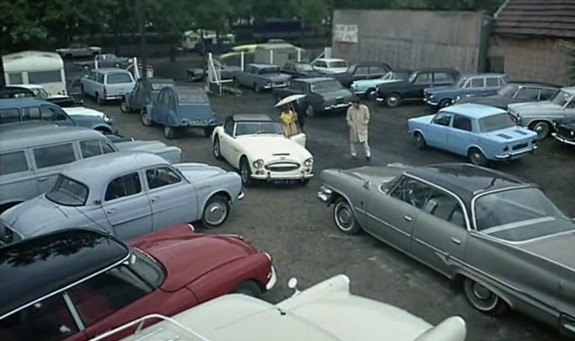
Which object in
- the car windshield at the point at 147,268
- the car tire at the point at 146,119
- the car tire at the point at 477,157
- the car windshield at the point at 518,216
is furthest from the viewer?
the car tire at the point at 146,119

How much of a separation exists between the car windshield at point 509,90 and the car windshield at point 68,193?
14.5 m

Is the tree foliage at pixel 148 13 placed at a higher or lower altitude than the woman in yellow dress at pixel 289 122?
higher

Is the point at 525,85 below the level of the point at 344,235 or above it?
above

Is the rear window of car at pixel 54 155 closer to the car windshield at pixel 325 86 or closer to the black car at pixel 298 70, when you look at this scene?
the car windshield at pixel 325 86

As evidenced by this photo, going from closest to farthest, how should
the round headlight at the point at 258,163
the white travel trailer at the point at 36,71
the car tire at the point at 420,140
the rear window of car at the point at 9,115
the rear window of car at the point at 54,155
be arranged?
the rear window of car at the point at 54,155 → the round headlight at the point at 258,163 → the rear window of car at the point at 9,115 → the car tire at the point at 420,140 → the white travel trailer at the point at 36,71

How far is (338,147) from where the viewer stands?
16.1 meters

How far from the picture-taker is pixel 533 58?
931 inches

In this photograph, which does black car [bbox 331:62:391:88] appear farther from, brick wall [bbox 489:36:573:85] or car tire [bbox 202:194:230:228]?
car tire [bbox 202:194:230:228]

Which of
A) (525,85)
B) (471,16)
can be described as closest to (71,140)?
(525,85)

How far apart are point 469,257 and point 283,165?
225 inches

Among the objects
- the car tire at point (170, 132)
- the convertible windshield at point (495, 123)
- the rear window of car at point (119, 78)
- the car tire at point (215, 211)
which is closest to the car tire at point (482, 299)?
the car tire at point (215, 211)

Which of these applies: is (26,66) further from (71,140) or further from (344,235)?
(344,235)

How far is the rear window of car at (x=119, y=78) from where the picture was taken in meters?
23.7

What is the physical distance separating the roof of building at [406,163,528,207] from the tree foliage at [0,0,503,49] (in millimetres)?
20412
